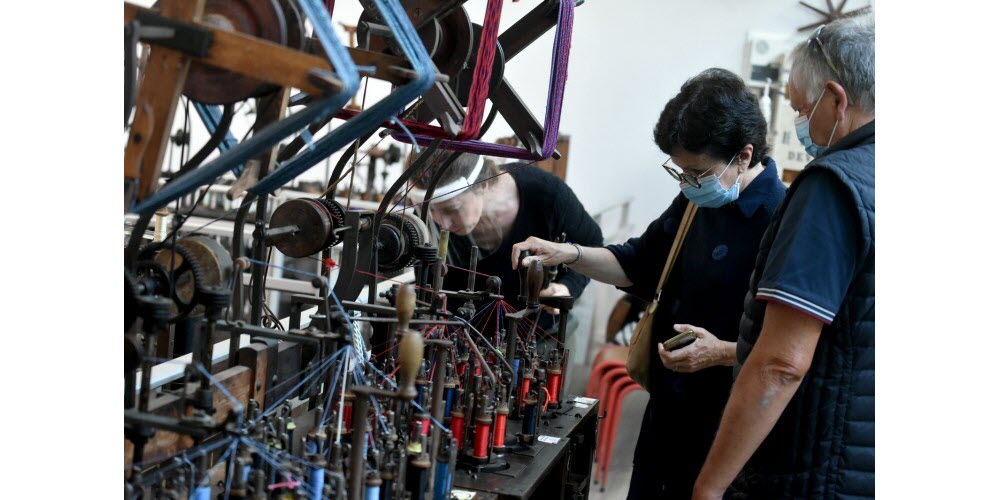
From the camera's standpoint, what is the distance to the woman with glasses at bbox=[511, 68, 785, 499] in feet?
7.75

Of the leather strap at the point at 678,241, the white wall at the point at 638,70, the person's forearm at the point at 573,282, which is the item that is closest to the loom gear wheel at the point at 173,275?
the leather strap at the point at 678,241

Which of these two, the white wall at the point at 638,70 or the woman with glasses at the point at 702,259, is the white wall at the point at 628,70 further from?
the woman with glasses at the point at 702,259

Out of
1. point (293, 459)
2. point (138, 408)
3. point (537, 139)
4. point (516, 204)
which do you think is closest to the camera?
point (138, 408)

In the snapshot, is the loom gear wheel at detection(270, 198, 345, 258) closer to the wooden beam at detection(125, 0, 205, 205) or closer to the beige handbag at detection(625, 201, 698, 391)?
the wooden beam at detection(125, 0, 205, 205)

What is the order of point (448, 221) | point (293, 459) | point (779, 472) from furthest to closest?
point (448, 221) → point (779, 472) → point (293, 459)

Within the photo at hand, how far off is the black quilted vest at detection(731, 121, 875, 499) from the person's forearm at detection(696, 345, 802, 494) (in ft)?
0.24

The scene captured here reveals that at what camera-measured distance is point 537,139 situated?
7.68 feet

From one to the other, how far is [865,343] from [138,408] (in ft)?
4.00

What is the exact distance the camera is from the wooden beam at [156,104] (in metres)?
1.17

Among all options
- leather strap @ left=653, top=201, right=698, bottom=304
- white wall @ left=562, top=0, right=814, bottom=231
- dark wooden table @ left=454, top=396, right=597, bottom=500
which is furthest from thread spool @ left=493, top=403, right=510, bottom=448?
white wall @ left=562, top=0, right=814, bottom=231

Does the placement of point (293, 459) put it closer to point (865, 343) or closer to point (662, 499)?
point (865, 343)

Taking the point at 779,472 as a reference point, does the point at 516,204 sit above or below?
above

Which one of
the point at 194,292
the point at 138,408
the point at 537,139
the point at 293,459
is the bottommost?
the point at 293,459

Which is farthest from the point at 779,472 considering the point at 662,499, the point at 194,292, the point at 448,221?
the point at 448,221
